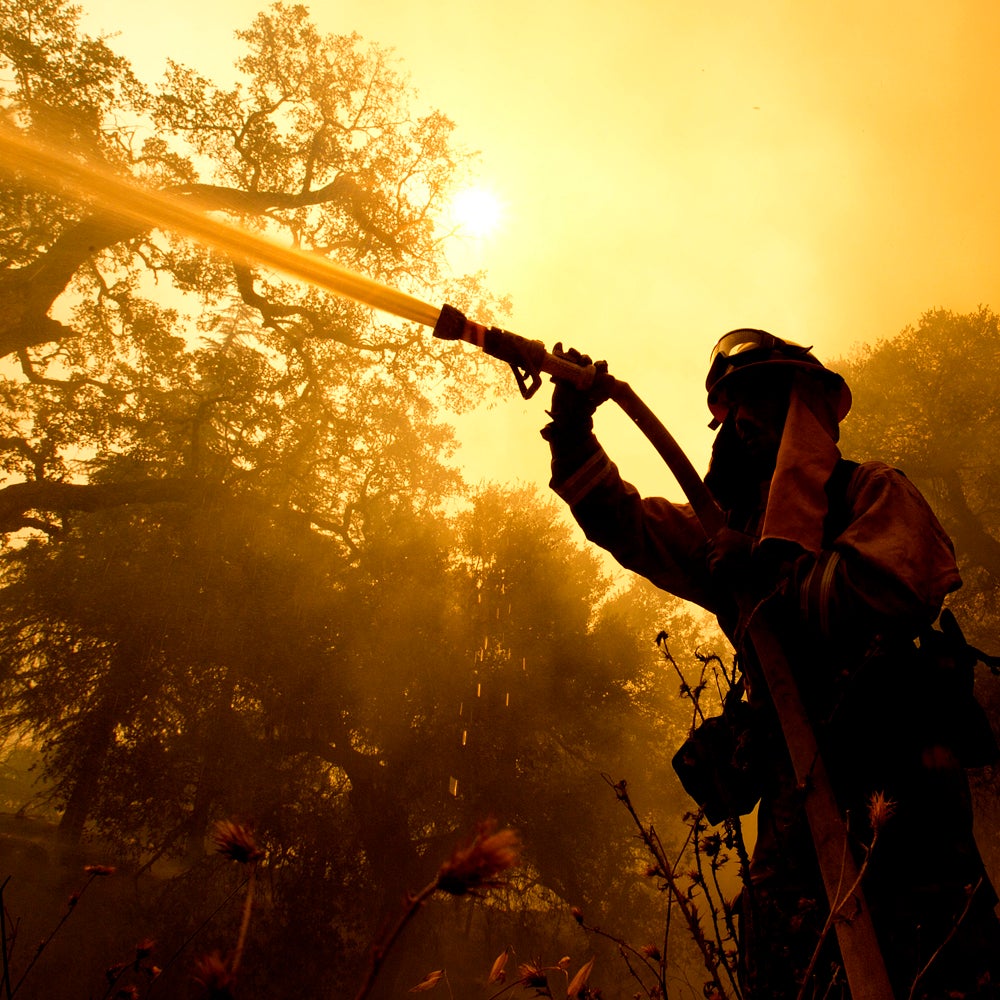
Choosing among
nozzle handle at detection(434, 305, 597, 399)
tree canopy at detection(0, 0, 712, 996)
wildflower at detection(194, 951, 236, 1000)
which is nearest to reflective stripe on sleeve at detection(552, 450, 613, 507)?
nozzle handle at detection(434, 305, 597, 399)

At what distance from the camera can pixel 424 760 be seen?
54.3 ft

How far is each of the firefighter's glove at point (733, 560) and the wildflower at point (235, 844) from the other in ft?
5.68

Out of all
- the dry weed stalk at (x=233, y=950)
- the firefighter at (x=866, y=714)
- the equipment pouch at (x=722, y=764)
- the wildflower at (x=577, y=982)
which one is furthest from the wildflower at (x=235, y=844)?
the equipment pouch at (x=722, y=764)

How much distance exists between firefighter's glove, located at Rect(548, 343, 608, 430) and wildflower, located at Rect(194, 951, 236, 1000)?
97.2 inches

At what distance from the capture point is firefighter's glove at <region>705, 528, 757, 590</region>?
2150 mm

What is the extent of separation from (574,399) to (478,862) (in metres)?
2.49

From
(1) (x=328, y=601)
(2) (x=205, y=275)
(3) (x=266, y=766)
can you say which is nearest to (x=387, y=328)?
(2) (x=205, y=275)

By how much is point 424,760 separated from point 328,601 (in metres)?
5.33

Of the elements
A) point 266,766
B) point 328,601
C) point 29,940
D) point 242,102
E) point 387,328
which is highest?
point 242,102

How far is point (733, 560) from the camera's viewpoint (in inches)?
85.1

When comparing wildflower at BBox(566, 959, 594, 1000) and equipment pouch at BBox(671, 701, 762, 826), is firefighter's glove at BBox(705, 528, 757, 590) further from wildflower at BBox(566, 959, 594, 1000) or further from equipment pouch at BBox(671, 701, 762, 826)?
wildflower at BBox(566, 959, 594, 1000)

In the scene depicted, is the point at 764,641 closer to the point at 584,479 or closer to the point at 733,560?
the point at 733,560

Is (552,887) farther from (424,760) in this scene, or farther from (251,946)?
(251,946)

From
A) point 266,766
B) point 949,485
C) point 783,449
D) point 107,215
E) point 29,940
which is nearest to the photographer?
point 783,449
